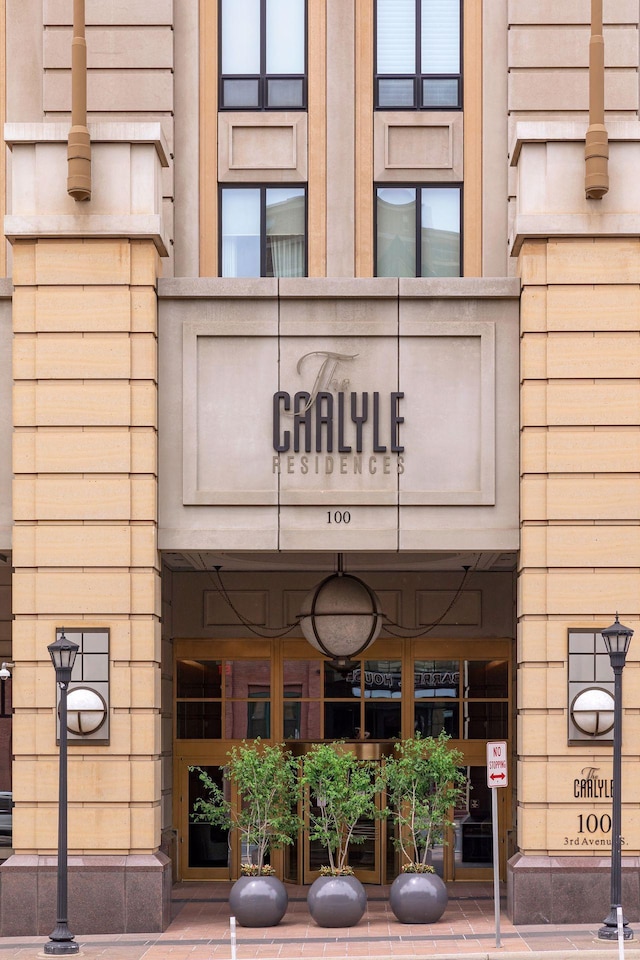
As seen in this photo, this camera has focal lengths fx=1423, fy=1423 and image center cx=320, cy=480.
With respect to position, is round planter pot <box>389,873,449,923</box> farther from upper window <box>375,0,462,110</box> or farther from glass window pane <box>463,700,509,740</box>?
upper window <box>375,0,462,110</box>

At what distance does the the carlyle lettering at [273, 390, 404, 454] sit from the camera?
21.4 meters

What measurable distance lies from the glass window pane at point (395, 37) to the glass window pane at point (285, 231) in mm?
2570

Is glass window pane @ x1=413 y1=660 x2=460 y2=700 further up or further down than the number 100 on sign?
further up

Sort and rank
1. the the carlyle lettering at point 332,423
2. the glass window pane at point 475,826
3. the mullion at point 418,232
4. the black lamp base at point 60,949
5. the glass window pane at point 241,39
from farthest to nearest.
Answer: the glass window pane at point 475,826 → the glass window pane at point 241,39 → the mullion at point 418,232 → the the carlyle lettering at point 332,423 → the black lamp base at point 60,949

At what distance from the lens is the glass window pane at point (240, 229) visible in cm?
2297

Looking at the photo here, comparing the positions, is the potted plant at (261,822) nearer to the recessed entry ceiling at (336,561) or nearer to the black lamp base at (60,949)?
the black lamp base at (60,949)

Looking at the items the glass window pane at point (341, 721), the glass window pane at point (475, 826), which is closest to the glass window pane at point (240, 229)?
the glass window pane at point (341, 721)

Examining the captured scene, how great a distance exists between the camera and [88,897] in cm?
2005

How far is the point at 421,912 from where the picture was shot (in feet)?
67.4

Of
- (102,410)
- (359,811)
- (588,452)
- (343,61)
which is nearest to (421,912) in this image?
(359,811)

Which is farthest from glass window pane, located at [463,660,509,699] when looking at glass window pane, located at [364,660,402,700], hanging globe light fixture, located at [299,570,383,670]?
hanging globe light fixture, located at [299,570,383,670]

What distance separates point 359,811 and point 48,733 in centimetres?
463

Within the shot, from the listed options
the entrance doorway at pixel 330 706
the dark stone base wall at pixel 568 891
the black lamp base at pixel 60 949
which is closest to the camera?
the black lamp base at pixel 60 949

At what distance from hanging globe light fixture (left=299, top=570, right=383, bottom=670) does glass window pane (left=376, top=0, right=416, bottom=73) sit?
8.32 m
